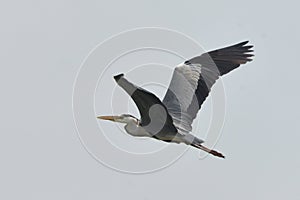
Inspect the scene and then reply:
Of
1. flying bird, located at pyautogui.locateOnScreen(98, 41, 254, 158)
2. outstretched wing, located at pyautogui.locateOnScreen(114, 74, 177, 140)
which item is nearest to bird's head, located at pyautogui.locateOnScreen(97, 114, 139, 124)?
flying bird, located at pyautogui.locateOnScreen(98, 41, 254, 158)

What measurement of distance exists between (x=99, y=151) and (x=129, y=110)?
105 cm

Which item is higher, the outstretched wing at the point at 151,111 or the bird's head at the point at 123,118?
the bird's head at the point at 123,118

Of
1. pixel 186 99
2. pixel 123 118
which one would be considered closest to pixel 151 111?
pixel 123 118

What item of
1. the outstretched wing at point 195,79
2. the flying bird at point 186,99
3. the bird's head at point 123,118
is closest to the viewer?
the flying bird at point 186,99

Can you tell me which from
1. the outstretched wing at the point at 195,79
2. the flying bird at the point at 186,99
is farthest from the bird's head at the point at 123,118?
the outstretched wing at the point at 195,79

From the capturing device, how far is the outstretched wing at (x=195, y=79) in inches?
573

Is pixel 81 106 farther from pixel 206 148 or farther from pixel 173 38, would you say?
pixel 206 148

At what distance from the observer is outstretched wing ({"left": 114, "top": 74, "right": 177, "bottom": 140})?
36.5 ft

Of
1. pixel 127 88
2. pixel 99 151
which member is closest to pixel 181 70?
pixel 99 151

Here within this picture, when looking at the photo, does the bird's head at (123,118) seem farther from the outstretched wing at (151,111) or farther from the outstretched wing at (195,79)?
the outstretched wing at (195,79)

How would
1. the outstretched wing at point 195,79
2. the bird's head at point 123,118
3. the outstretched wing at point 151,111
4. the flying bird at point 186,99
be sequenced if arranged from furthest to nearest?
the outstretched wing at point 195,79
the bird's head at point 123,118
the flying bird at point 186,99
the outstretched wing at point 151,111

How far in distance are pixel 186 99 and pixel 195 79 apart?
1.34 feet

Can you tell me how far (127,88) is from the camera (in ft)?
36.7

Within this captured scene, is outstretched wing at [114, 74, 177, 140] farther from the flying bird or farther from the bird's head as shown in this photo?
the bird's head
